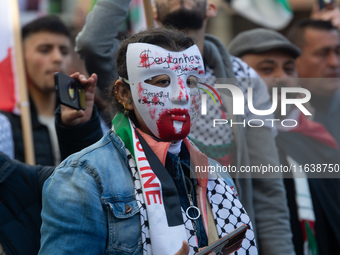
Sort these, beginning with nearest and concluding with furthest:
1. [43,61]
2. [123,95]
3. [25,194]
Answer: [123,95] < [25,194] < [43,61]

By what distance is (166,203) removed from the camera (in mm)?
1902

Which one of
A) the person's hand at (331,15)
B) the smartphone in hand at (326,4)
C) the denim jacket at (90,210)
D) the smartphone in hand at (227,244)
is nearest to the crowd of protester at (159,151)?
the denim jacket at (90,210)

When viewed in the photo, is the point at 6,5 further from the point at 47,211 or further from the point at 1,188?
the point at 47,211

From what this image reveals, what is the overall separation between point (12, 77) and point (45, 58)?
0.34 meters

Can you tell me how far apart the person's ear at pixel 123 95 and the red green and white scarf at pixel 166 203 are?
0.06 m

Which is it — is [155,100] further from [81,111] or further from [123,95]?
[81,111]

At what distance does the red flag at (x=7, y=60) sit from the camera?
13.0 ft

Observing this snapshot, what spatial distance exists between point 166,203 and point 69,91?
3.00ft

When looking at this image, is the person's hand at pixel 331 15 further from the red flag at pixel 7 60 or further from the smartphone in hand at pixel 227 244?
the smartphone in hand at pixel 227 244

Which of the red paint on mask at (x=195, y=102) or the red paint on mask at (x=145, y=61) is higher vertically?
the red paint on mask at (x=145, y=61)

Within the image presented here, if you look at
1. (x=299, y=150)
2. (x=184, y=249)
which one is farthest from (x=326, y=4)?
(x=184, y=249)

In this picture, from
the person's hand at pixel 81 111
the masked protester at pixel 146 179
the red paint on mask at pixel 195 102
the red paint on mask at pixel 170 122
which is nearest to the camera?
the masked protester at pixel 146 179

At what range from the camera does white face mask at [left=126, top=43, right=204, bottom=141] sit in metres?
2.09

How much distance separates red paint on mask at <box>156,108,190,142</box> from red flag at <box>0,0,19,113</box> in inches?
88.0
